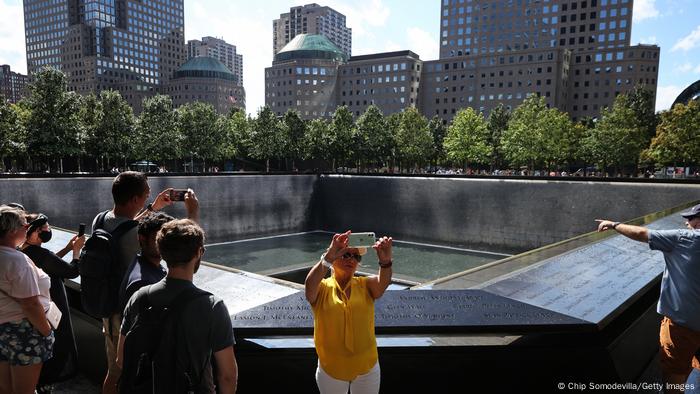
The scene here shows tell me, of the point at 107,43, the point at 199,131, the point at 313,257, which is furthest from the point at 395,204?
the point at 107,43

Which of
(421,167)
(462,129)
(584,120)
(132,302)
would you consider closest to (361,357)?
(132,302)

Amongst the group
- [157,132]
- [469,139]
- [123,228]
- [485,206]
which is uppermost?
[469,139]

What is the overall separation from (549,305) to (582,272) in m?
1.31

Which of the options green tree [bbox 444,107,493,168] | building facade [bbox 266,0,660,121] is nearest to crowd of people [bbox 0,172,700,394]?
green tree [bbox 444,107,493,168]

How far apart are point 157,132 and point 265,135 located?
40.1 ft

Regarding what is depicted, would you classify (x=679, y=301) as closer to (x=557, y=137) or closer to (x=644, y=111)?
(x=557, y=137)

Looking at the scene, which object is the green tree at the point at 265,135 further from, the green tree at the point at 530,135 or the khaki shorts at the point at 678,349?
the khaki shorts at the point at 678,349

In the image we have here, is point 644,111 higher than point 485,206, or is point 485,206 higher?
point 644,111

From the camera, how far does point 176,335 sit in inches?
80.7

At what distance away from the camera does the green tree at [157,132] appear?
4381 centimetres

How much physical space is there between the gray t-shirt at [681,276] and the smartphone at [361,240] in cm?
265

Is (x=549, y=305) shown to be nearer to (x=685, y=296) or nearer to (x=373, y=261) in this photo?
(x=685, y=296)

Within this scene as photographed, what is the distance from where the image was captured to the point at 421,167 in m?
61.4

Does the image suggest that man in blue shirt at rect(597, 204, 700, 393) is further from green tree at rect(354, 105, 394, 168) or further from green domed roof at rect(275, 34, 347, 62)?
green domed roof at rect(275, 34, 347, 62)
